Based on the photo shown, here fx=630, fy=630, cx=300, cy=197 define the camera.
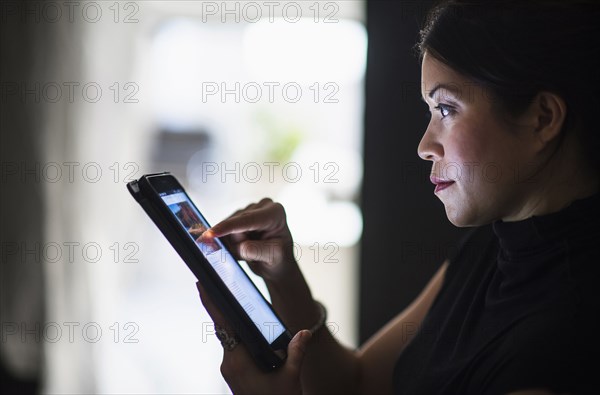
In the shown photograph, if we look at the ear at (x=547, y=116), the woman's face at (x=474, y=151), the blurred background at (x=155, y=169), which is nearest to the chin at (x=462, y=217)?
the woman's face at (x=474, y=151)

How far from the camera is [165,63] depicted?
2.43 meters

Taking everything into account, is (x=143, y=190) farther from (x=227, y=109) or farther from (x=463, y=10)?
(x=227, y=109)

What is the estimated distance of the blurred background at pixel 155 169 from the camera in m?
1.77

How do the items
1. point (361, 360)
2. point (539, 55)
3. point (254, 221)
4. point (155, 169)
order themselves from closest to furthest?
point (539, 55)
point (254, 221)
point (361, 360)
point (155, 169)

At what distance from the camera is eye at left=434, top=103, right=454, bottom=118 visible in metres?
0.84

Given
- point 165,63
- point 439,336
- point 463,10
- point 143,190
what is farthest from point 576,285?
point 165,63

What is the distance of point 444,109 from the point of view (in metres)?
0.85

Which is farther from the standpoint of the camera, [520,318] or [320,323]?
[320,323]

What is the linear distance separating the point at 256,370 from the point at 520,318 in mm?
339

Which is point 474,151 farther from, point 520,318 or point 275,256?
point 275,256

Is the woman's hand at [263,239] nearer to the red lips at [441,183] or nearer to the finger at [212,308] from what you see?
the finger at [212,308]

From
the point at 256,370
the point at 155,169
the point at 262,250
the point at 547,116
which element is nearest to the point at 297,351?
the point at 256,370

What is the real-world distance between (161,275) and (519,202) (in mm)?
1705

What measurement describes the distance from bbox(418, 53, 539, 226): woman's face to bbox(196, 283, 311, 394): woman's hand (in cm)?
28
